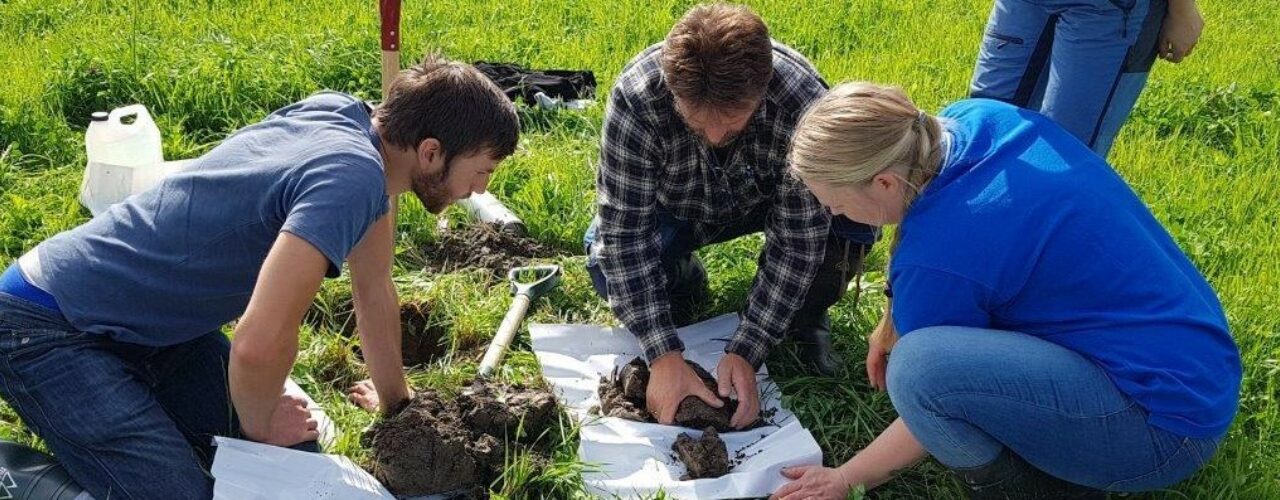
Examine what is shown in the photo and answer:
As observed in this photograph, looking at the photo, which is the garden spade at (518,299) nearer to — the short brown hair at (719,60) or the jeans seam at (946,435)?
the short brown hair at (719,60)

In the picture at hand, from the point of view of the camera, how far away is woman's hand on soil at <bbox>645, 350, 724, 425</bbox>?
10.9ft

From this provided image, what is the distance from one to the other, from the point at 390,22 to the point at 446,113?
3.09ft

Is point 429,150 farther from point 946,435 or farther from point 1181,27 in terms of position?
point 1181,27

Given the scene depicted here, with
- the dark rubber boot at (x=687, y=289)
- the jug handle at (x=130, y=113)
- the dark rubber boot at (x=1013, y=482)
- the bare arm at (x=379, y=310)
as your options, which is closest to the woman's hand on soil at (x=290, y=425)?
the bare arm at (x=379, y=310)

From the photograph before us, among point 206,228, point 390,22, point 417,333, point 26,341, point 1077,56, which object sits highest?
point 1077,56

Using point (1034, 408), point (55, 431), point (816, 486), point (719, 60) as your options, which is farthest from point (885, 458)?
point (55, 431)

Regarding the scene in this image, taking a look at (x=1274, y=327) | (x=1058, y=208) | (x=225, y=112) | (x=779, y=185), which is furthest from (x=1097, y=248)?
(x=225, y=112)

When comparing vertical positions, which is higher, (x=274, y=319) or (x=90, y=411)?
(x=274, y=319)

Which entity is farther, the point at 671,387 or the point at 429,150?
the point at 671,387

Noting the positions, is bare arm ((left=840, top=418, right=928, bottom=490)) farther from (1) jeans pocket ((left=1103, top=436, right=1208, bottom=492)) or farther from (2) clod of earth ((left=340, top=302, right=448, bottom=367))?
(2) clod of earth ((left=340, top=302, right=448, bottom=367))

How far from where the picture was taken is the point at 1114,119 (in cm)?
372

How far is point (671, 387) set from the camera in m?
3.34

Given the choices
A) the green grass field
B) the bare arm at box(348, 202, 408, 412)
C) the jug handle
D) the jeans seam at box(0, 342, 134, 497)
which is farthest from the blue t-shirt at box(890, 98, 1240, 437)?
the jug handle

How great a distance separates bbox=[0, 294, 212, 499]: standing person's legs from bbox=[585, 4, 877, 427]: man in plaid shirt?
4.56ft
